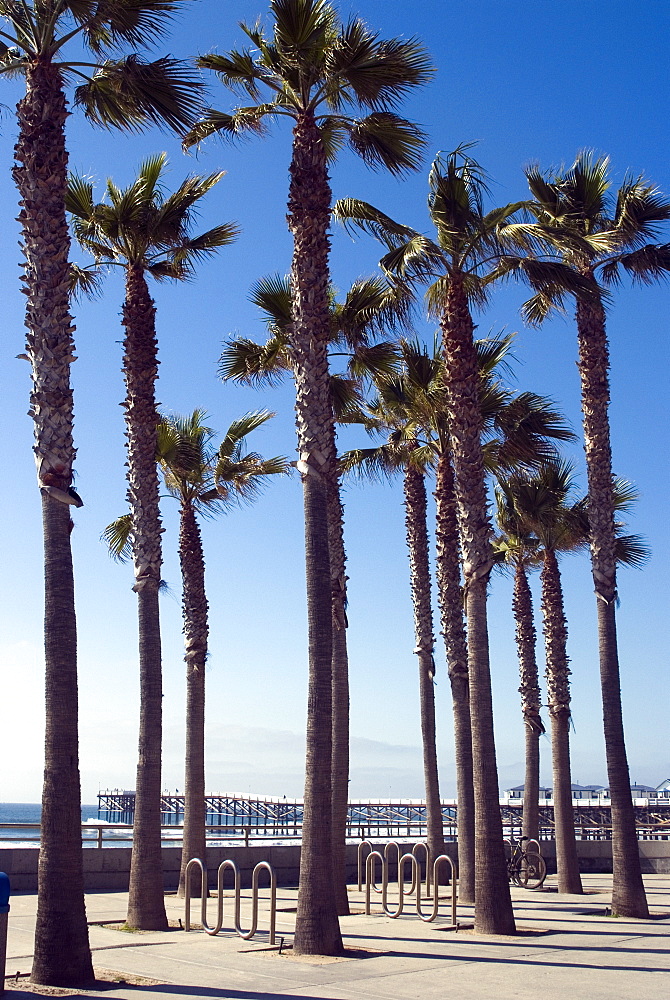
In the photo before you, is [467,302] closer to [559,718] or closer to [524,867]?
[559,718]

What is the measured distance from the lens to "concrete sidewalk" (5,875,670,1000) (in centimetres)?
1023

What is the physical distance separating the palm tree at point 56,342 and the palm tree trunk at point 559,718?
1382cm

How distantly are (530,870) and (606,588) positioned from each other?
869 cm

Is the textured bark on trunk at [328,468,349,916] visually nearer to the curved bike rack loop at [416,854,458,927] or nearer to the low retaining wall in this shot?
the curved bike rack loop at [416,854,458,927]

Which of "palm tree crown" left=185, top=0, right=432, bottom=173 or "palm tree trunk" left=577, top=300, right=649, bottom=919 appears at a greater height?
"palm tree crown" left=185, top=0, right=432, bottom=173

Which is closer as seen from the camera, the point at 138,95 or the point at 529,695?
the point at 138,95

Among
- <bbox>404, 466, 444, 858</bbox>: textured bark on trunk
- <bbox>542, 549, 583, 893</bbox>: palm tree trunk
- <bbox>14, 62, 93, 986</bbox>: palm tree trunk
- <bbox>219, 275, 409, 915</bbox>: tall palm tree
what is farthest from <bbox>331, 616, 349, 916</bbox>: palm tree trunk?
<bbox>14, 62, 93, 986</bbox>: palm tree trunk

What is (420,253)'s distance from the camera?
54.9 ft

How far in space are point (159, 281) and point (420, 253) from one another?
433 centimetres

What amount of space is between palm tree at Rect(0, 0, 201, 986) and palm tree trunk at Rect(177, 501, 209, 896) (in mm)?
9130

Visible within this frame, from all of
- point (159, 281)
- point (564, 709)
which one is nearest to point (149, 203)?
point (159, 281)

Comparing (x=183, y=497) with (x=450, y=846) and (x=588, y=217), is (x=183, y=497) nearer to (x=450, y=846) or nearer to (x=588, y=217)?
(x=588, y=217)

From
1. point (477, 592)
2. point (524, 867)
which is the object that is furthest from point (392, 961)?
point (524, 867)

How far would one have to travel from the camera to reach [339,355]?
64.4 ft
